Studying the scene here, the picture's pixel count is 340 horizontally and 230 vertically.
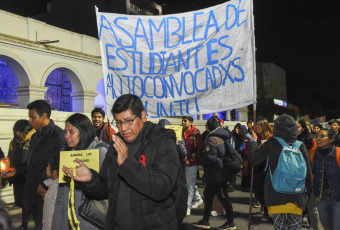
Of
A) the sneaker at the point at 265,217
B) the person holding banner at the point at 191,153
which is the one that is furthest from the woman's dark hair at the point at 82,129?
the sneaker at the point at 265,217

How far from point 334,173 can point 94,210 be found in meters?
3.10

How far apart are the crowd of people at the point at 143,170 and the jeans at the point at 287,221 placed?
10 mm

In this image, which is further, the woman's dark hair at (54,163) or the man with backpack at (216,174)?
the man with backpack at (216,174)

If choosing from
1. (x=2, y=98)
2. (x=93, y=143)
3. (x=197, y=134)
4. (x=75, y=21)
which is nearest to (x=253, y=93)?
(x=93, y=143)

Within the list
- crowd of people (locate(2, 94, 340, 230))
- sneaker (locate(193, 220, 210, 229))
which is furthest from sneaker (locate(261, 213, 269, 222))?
sneaker (locate(193, 220, 210, 229))

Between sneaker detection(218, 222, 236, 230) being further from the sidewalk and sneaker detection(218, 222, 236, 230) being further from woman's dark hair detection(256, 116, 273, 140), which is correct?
woman's dark hair detection(256, 116, 273, 140)

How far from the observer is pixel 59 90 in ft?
74.7

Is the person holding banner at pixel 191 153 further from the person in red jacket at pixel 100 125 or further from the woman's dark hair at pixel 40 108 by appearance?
the woman's dark hair at pixel 40 108

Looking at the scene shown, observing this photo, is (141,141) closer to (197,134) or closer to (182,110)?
(182,110)

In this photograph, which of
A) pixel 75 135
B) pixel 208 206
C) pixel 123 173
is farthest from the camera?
pixel 208 206

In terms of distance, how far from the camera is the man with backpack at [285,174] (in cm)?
363

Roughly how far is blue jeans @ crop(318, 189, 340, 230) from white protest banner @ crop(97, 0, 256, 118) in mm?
1776

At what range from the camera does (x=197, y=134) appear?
7352 mm

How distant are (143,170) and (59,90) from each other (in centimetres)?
2200
